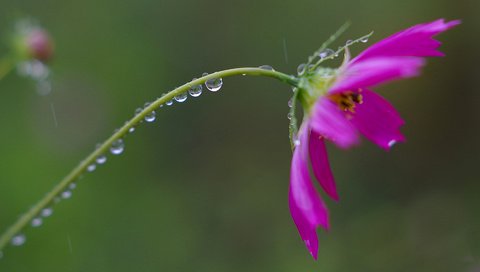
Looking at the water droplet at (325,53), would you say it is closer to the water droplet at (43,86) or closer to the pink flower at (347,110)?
the pink flower at (347,110)

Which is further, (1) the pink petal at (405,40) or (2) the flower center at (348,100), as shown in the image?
(2) the flower center at (348,100)

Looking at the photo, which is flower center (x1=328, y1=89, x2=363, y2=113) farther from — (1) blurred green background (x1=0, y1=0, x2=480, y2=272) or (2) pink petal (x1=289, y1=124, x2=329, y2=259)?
(1) blurred green background (x1=0, y1=0, x2=480, y2=272)

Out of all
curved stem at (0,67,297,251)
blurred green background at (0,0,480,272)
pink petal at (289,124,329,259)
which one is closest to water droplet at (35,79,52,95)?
blurred green background at (0,0,480,272)

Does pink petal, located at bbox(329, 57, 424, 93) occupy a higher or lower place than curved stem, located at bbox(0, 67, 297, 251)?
lower

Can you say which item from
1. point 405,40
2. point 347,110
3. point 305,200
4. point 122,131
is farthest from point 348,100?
point 122,131

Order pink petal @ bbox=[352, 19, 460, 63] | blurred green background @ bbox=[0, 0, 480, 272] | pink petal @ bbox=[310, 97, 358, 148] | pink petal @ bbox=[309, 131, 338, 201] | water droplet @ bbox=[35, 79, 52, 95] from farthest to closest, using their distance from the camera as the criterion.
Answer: blurred green background @ bbox=[0, 0, 480, 272], water droplet @ bbox=[35, 79, 52, 95], pink petal @ bbox=[309, 131, 338, 201], pink petal @ bbox=[352, 19, 460, 63], pink petal @ bbox=[310, 97, 358, 148]

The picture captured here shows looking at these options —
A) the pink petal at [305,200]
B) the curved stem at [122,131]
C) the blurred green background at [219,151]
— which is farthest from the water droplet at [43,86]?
the pink petal at [305,200]

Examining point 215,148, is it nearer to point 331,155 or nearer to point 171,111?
point 171,111
